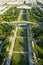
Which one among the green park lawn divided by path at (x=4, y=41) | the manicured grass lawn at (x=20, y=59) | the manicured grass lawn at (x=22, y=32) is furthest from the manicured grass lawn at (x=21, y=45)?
the manicured grass lawn at (x=22, y=32)

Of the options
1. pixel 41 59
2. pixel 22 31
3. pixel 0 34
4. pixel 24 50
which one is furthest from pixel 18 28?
pixel 41 59

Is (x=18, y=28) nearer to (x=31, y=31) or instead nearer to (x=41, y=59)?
(x=31, y=31)

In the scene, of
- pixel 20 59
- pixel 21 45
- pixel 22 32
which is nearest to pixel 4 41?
pixel 21 45

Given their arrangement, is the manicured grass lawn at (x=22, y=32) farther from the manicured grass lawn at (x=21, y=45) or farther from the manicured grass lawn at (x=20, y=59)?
the manicured grass lawn at (x=20, y=59)

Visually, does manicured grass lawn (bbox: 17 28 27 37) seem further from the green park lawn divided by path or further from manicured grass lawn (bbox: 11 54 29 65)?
manicured grass lawn (bbox: 11 54 29 65)

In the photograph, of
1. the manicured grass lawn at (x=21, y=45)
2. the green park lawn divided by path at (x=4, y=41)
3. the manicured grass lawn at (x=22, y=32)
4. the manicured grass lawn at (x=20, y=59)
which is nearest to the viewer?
the manicured grass lawn at (x=20, y=59)

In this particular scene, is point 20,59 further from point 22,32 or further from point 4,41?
point 22,32
